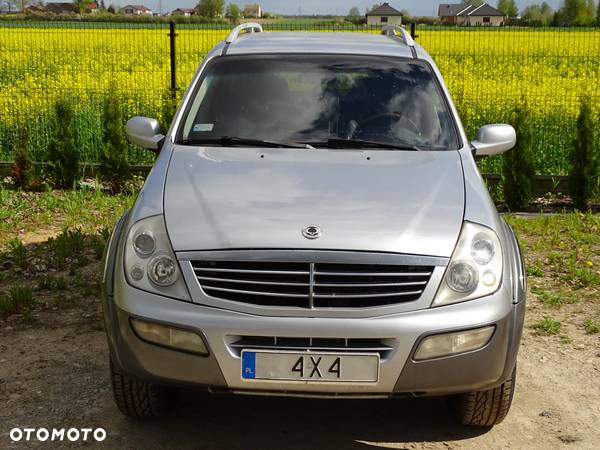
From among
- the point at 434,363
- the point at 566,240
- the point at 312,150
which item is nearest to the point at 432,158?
the point at 312,150

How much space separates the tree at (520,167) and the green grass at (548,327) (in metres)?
4.39

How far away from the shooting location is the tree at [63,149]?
10.4 meters

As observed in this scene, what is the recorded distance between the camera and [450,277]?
11.6 ft

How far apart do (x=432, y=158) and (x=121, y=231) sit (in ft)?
5.35

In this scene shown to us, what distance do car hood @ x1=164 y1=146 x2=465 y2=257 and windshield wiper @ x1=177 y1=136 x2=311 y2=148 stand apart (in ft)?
0.30

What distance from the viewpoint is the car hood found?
141 inches

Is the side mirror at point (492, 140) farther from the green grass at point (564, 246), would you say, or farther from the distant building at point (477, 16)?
the distant building at point (477, 16)

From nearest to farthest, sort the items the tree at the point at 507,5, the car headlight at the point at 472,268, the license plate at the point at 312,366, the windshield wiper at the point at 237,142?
the license plate at the point at 312,366 → the car headlight at the point at 472,268 → the windshield wiper at the point at 237,142 → the tree at the point at 507,5

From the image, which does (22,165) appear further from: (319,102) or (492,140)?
(492,140)

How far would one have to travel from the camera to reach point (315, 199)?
388 centimetres

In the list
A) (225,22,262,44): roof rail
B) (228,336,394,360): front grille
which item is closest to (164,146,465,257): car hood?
(228,336,394,360): front grille

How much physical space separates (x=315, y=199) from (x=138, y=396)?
4.11 feet

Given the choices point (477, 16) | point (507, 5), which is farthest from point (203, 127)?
point (507, 5)

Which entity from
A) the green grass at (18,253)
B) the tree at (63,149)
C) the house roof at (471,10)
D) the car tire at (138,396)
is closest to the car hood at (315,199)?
the car tire at (138,396)
